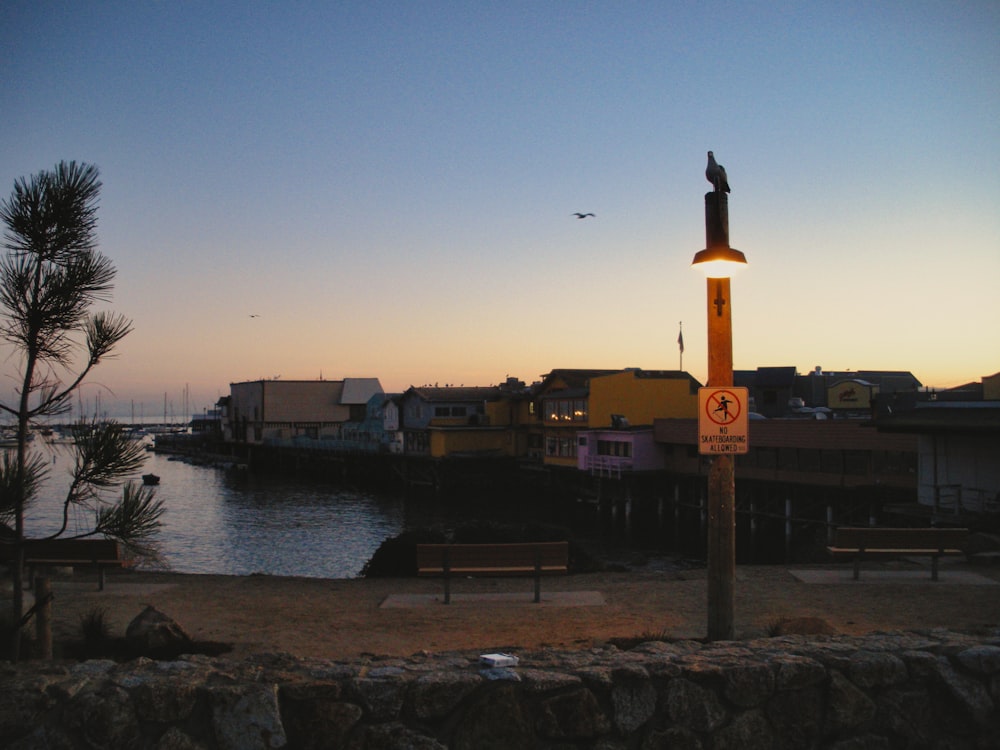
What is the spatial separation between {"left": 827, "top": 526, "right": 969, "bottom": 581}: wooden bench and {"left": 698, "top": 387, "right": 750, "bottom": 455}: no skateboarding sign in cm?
853

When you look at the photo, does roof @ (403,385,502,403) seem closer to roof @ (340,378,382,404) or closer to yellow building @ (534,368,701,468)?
yellow building @ (534,368,701,468)

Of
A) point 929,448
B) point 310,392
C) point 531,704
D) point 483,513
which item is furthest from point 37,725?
point 310,392

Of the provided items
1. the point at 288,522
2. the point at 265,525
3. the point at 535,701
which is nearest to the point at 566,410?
the point at 288,522

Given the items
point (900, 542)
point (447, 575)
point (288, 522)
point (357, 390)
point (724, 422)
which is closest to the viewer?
point (724, 422)

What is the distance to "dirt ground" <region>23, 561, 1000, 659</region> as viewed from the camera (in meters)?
10.6

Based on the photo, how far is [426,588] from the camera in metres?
15.1

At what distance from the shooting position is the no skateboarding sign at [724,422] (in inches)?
298

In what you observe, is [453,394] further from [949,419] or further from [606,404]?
[949,419]

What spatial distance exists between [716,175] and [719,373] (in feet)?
6.50

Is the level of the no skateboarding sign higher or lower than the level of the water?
higher

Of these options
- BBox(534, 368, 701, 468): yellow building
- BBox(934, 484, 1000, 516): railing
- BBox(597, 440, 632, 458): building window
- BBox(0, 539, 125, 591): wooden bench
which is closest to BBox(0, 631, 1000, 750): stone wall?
BBox(0, 539, 125, 591): wooden bench

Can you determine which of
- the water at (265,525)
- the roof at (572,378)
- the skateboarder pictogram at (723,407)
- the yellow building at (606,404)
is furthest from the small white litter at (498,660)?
the roof at (572,378)

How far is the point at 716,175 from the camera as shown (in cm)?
782

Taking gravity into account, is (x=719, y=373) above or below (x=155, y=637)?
above
